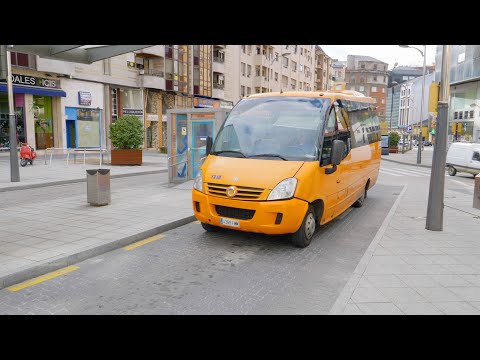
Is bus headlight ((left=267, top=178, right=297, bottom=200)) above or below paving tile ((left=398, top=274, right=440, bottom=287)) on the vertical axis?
above

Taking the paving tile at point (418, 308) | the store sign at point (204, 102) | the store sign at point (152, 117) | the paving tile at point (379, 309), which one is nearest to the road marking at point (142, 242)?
the paving tile at point (379, 309)

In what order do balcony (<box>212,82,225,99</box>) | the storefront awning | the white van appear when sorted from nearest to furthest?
the white van < the storefront awning < balcony (<box>212,82,225,99</box>)

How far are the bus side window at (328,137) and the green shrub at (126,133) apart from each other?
13922mm

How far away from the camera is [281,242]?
6.61 meters

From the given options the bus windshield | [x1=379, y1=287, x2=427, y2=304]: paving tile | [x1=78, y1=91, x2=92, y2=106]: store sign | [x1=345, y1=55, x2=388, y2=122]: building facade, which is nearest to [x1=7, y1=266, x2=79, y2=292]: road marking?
the bus windshield

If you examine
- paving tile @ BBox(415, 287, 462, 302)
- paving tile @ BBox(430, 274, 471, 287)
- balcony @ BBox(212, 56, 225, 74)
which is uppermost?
balcony @ BBox(212, 56, 225, 74)

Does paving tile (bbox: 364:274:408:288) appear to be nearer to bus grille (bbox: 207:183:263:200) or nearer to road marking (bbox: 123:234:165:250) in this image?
bus grille (bbox: 207:183:263:200)

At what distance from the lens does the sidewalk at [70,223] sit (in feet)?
17.3

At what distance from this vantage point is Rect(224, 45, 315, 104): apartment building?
49188 mm

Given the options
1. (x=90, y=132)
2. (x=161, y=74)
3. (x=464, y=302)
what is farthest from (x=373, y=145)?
(x=161, y=74)

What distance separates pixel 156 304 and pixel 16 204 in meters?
6.82

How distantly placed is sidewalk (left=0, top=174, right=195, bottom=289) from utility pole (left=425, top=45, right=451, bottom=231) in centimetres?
460
